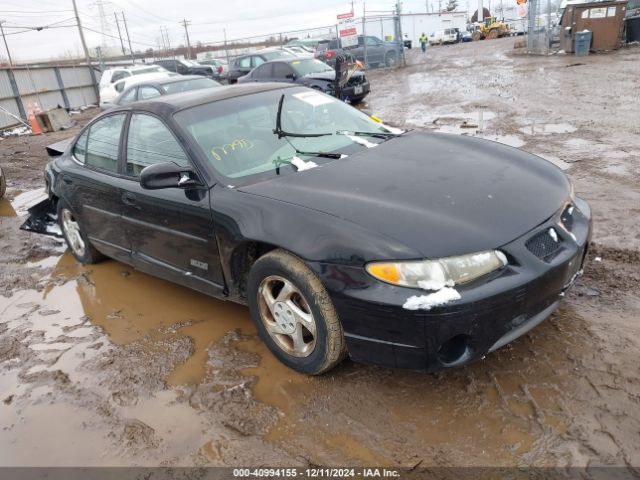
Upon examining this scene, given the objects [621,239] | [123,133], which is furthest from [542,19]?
[123,133]

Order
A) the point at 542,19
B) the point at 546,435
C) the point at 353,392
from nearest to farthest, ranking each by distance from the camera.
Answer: the point at 546,435 → the point at 353,392 → the point at 542,19

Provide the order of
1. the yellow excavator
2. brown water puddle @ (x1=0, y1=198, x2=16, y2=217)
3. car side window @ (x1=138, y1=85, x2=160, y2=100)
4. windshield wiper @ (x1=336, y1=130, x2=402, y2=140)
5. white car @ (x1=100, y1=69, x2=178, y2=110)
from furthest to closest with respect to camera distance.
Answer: the yellow excavator
white car @ (x1=100, y1=69, x2=178, y2=110)
car side window @ (x1=138, y1=85, x2=160, y2=100)
brown water puddle @ (x1=0, y1=198, x2=16, y2=217)
windshield wiper @ (x1=336, y1=130, x2=402, y2=140)

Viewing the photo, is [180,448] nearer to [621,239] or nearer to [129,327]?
[129,327]

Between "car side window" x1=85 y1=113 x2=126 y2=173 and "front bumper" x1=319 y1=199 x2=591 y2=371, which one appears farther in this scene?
"car side window" x1=85 y1=113 x2=126 y2=173

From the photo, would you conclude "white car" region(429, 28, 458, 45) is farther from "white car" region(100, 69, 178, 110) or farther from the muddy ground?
the muddy ground

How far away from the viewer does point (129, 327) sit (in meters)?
3.94

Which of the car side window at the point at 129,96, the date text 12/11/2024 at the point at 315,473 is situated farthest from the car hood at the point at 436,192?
the car side window at the point at 129,96

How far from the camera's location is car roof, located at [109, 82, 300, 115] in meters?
3.71

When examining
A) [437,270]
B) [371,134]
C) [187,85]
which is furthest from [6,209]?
[437,270]

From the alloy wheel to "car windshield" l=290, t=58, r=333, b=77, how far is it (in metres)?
12.0

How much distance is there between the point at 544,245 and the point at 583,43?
21.0m

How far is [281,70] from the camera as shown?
14.5 metres

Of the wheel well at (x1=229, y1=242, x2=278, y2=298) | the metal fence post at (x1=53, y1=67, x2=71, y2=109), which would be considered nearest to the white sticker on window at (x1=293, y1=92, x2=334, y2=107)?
the wheel well at (x1=229, y1=242, x2=278, y2=298)

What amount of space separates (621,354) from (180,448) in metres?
2.45
